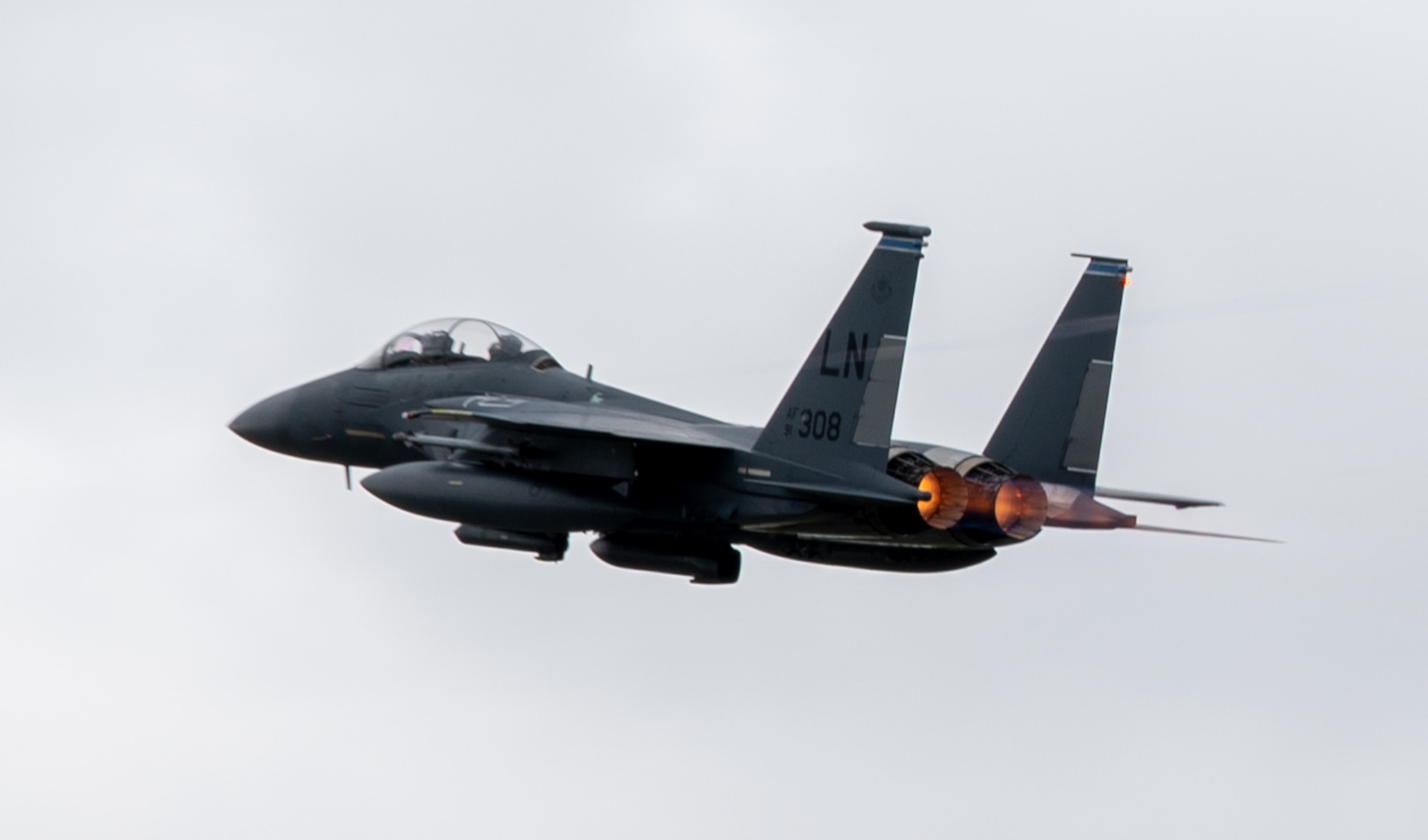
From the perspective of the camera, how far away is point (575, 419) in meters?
33.7

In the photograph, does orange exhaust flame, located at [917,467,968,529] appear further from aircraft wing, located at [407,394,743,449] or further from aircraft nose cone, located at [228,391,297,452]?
aircraft nose cone, located at [228,391,297,452]

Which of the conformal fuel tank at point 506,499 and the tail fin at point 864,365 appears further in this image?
the conformal fuel tank at point 506,499

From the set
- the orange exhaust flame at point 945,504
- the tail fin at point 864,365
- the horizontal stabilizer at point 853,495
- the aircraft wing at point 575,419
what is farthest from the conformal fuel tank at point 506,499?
the orange exhaust flame at point 945,504

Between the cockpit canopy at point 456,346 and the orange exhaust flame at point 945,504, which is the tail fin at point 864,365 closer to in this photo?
A: the orange exhaust flame at point 945,504

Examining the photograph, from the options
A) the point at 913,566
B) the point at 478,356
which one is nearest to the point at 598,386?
the point at 478,356

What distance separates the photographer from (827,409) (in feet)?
107

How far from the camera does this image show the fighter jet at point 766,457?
32375mm

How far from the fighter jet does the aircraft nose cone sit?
A: 2.92 feet

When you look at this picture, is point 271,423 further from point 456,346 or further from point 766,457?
point 766,457

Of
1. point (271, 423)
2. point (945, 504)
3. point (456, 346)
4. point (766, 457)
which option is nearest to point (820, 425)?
point (766, 457)

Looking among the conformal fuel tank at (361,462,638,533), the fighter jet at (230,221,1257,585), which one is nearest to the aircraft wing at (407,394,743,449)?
the fighter jet at (230,221,1257,585)

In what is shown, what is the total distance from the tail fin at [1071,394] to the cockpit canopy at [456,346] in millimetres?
6036

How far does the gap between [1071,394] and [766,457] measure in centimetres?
385

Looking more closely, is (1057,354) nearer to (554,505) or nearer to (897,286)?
(897,286)
